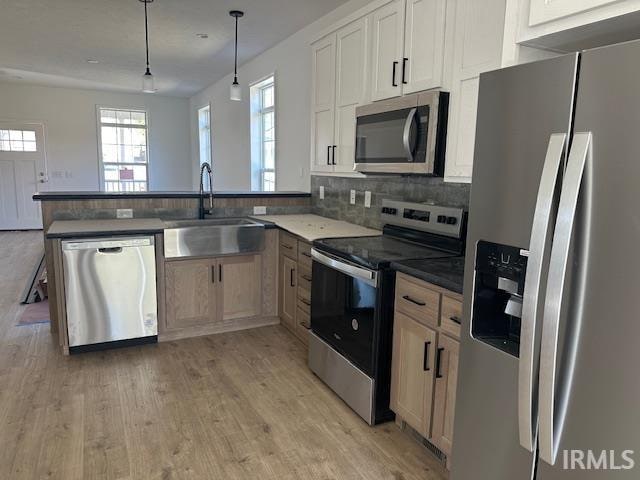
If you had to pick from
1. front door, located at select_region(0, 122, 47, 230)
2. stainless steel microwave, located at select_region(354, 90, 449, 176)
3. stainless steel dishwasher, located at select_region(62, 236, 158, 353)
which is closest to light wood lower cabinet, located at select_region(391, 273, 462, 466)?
stainless steel microwave, located at select_region(354, 90, 449, 176)

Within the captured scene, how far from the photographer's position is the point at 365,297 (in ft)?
7.50

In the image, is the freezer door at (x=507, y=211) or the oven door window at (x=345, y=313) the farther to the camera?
the oven door window at (x=345, y=313)

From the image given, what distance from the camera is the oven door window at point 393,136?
8.06 ft

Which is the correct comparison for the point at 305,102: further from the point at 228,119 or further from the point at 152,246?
the point at 228,119

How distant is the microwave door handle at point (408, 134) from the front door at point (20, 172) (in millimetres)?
8152

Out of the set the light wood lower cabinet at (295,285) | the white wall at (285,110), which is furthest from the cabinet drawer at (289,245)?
the white wall at (285,110)

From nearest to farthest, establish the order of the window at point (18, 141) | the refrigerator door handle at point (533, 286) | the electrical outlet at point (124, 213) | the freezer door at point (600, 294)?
the freezer door at point (600, 294), the refrigerator door handle at point (533, 286), the electrical outlet at point (124, 213), the window at point (18, 141)

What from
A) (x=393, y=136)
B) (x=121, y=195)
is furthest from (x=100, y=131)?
(x=393, y=136)

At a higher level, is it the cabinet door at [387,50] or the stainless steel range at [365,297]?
the cabinet door at [387,50]

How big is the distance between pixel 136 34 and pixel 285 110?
5.76 feet

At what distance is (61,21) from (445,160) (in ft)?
13.5

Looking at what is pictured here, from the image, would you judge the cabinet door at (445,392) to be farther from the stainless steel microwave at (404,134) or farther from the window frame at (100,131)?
the window frame at (100,131)

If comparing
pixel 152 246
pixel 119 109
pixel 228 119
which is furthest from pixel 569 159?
pixel 119 109

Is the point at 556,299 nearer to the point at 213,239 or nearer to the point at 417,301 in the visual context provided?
the point at 417,301
